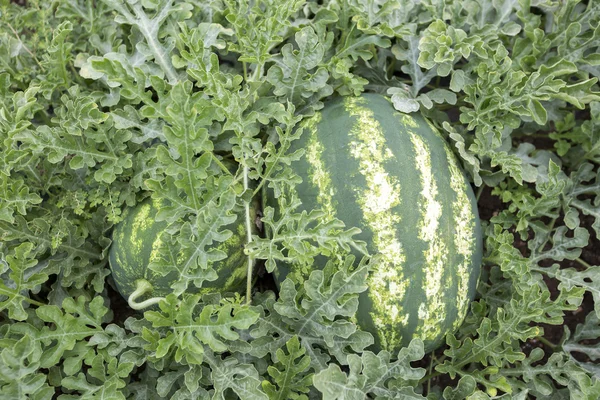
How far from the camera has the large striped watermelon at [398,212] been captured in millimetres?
2051

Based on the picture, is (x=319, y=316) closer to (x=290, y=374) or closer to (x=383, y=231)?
(x=290, y=374)

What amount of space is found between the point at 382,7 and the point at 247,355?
5.04 ft

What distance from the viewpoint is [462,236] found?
215 cm

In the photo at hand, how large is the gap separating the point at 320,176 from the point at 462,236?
59 centimetres

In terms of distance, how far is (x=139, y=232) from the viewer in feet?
7.19

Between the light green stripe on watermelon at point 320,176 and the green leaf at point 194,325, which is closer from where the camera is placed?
the green leaf at point 194,325

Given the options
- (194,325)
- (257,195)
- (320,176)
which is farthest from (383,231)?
(194,325)

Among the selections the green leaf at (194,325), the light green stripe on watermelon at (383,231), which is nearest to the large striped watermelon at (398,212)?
the light green stripe on watermelon at (383,231)

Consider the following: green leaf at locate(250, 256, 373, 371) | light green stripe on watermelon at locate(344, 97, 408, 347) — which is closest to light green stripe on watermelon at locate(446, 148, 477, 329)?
light green stripe on watermelon at locate(344, 97, 408, 347)

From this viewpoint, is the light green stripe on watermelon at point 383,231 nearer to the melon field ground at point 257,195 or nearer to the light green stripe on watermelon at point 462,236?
the melon field ground at point 257,195

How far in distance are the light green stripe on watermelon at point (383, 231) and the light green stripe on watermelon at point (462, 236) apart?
0.25 m

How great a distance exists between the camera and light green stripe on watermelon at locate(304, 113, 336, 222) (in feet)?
6.88

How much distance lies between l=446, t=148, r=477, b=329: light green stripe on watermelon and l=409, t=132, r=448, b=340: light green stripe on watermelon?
0.29 feet

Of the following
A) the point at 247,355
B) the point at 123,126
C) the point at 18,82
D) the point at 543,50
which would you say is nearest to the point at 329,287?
the point at 247,355
